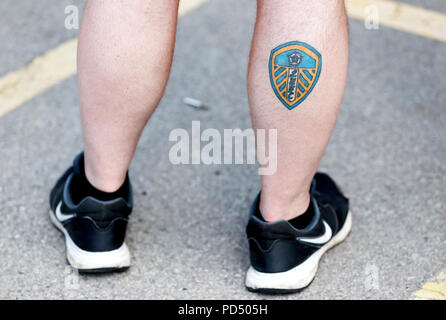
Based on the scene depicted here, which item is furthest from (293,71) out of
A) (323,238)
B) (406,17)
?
(406,17)

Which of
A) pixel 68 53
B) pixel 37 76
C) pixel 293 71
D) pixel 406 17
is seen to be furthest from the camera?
pixel 406 17

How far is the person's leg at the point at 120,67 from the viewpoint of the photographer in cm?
146

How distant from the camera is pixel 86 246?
1.70 m

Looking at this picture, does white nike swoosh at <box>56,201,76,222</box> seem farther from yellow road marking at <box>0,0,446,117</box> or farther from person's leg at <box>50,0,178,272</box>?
yellow road marking at <box>0,0,446,117</box>

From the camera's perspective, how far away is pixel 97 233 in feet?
5.53

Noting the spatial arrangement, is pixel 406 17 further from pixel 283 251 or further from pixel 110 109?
pixel 110 109

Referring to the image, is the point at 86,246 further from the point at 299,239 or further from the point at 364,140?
the point at 364,140

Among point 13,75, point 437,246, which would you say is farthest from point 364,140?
point 13,75

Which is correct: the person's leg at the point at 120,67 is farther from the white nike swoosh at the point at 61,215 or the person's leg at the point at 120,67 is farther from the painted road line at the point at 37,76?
the painted road line at the point at 37,76

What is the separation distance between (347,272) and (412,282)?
177 mm

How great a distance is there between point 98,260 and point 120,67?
1.77ft

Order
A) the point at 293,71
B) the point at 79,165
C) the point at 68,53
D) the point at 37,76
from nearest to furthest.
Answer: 1. the point at 293,71
2. the point at 79,165
3. the point at 37,76
4. the point at 68,53

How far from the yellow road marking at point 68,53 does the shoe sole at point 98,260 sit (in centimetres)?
88
